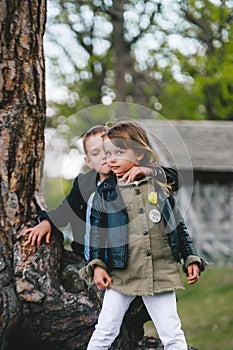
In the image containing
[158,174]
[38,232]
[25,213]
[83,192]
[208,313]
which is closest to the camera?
[158,174]

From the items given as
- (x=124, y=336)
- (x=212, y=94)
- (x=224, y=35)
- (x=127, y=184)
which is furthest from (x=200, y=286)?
(x=212, y=94)

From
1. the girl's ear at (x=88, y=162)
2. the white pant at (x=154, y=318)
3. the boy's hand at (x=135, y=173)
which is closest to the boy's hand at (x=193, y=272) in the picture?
the white pant at (x=154, y=318)

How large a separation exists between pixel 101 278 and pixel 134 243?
0.29 m

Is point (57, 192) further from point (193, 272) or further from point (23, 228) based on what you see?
point (193, 272)

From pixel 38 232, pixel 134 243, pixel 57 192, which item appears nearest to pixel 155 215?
pixel 134 243

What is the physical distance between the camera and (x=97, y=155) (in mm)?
4227

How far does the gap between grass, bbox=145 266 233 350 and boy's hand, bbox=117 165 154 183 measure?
12.6 ft

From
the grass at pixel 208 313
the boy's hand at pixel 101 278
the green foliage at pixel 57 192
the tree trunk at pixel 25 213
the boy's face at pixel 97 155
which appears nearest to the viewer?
the boy's hand at pixel 101 278

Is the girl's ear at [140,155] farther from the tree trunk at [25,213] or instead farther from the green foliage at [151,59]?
the green foliage at [151,59]

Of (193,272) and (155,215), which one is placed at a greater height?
(155,215)

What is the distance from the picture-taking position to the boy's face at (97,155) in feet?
13.8

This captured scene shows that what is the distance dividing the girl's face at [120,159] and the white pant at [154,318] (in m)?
0.74

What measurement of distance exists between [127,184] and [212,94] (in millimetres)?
22667

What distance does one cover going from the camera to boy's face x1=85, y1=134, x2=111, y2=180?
420 centimetres
